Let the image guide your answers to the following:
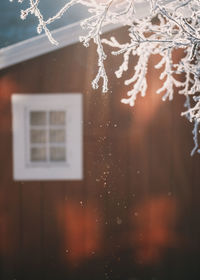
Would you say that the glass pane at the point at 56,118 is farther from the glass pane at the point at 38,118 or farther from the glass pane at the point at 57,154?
the glass pane at the point at 57,154

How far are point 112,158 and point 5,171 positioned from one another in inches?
57.0

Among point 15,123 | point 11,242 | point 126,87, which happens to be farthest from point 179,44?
point 11,242

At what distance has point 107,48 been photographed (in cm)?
454

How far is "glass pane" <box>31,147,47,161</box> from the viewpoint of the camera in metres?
4.73

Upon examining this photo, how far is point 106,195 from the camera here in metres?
4.78

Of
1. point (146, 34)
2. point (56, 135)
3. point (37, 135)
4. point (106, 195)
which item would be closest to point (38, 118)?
point (37, 135)

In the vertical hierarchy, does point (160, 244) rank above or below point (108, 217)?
below

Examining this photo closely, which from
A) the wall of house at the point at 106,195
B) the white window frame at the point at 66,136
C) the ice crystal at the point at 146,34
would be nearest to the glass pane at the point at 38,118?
the white window frame at the point at 66,136

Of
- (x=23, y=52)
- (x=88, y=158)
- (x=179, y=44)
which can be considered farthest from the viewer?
(x=88, y=158)

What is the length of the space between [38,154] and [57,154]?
26cm

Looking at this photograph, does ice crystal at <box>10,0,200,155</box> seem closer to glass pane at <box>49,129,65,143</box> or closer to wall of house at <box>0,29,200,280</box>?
wall of house at <box>0,29,200,280</box>

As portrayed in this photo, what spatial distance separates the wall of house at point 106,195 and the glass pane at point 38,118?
298 mm

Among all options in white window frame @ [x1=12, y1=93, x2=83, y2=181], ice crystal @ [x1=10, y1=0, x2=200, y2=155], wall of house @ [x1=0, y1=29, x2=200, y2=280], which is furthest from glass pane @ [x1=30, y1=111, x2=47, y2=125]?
ice crystal @ [x1=10, y1=0, x2=200, y2=155]

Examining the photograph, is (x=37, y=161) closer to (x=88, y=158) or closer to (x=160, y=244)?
(x=88, y=158)
